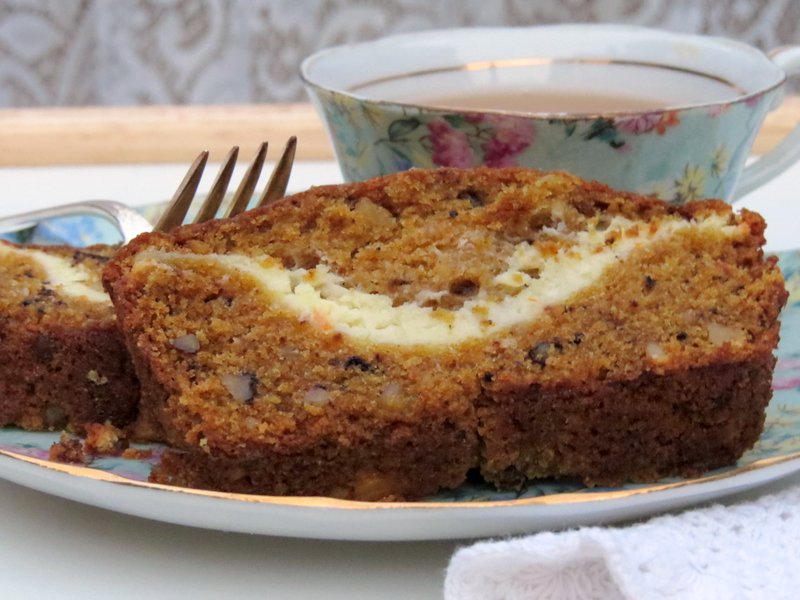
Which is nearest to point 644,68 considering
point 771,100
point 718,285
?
point 771,100

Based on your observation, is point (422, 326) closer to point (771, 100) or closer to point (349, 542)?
point (349, 542)

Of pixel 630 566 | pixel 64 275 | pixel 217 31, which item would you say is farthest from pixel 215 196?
pixel 217 31

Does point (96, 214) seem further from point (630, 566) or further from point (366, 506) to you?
point (630, 566)

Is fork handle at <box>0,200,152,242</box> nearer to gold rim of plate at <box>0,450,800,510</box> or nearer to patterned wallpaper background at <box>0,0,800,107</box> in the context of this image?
gold rim of plate at <box>0,450,800,510</box>

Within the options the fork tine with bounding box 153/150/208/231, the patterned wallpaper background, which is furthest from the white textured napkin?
the patterned wallpaper background

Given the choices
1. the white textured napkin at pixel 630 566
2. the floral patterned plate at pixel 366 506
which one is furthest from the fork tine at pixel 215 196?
the white textured napkin at pixel 630 566

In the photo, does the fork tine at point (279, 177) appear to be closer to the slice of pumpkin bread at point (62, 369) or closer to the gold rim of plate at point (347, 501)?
the slice of pumpkin bread at point (62, 369)

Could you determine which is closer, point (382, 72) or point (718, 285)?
point (718, 285)
